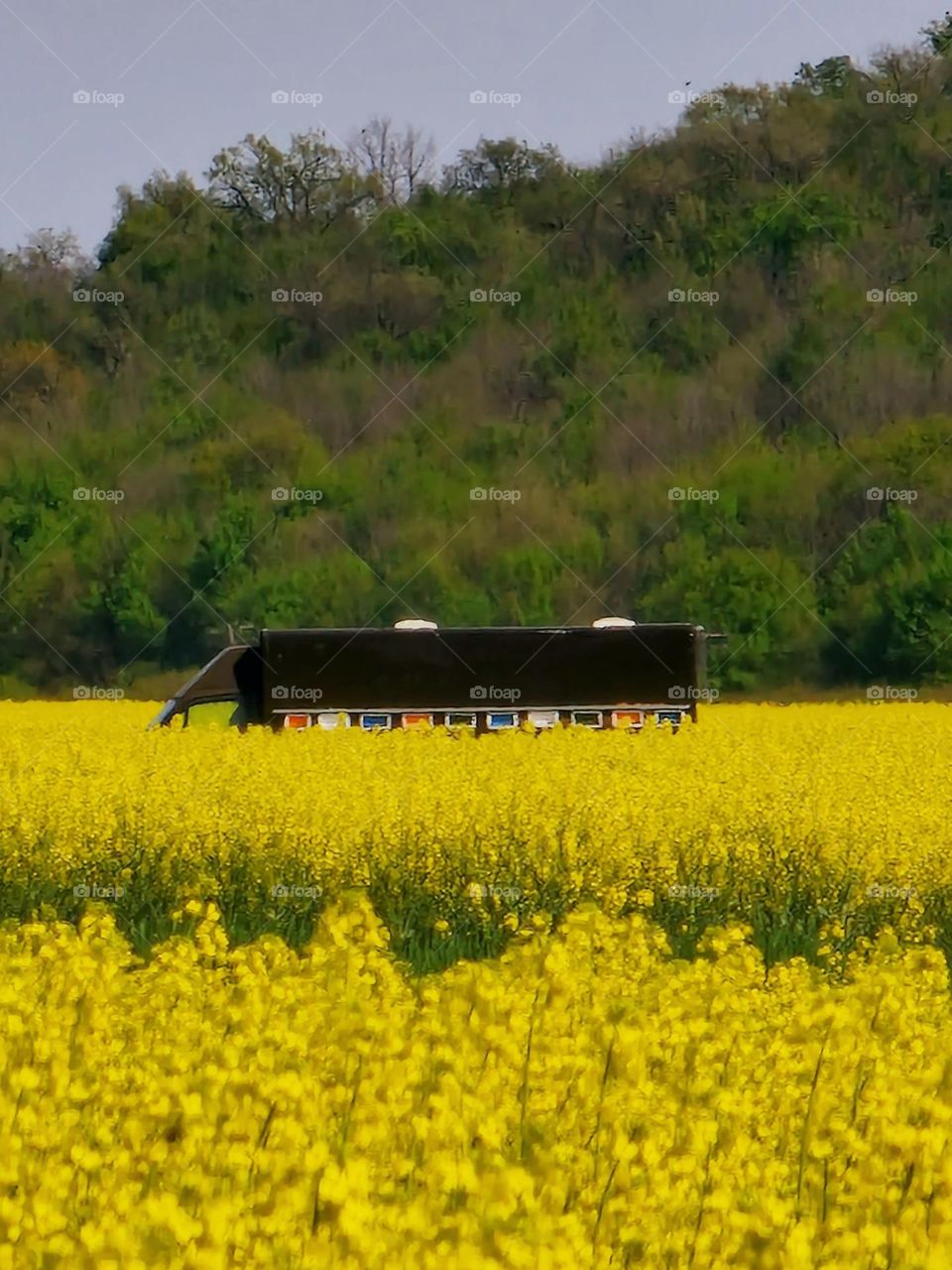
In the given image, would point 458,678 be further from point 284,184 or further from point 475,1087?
point 284,184

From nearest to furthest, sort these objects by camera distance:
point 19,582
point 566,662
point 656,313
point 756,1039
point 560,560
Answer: point 756,1039
point 566,662
point 560,560
point 19,582
point 656,313

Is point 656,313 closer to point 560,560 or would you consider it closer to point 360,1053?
point 560,560

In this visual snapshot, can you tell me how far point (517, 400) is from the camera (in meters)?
66.6

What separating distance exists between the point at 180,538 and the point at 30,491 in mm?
5502

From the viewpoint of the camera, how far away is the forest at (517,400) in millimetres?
43750

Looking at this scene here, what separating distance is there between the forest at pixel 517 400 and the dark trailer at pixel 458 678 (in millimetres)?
4239

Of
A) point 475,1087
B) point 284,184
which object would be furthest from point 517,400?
point 475,1087

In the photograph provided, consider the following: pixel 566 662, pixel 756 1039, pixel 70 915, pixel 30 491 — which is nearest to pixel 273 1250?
pixel 756 1039

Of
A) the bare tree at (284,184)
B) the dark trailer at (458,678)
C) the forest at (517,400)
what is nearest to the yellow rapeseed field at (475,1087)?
the dark trailer at (458,678)

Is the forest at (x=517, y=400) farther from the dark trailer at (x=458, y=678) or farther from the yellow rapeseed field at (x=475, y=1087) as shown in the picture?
the yellow rapeseed field at (x=475, y=1087)

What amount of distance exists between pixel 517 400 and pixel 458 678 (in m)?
46.0

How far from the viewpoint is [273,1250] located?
3447mm

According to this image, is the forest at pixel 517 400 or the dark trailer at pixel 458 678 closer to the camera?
the dark trailer at pixel 458 678

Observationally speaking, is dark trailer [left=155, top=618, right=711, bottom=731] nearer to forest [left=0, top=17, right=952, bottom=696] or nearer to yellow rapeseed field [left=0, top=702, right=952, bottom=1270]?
forest [left=0, top=17, right=952, bottom=696]
